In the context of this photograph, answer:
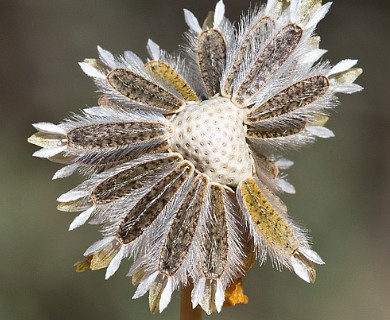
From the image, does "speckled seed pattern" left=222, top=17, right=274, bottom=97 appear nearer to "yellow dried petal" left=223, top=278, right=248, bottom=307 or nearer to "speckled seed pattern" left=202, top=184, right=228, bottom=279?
"speckled seed pattern" left=202, top=184, right=228, bottom=279

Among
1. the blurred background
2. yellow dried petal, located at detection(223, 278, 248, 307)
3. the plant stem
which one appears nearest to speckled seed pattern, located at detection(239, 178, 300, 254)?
yellow dried petal, located at detection(223, 278, 248, 307)

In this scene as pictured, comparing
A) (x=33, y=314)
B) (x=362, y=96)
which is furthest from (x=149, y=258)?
(x=362, y=96)

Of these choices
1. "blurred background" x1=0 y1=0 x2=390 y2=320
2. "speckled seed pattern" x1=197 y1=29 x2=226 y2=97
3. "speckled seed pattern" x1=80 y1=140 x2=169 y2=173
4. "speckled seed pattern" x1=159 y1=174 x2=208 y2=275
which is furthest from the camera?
"blurred background" x1=0 y1=0 x2=390 y2=320

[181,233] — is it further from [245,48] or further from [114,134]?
[245,48]

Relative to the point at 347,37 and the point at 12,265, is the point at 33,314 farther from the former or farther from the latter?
the point at 347,37

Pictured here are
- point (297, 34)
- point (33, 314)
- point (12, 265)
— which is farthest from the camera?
point (12, 265)

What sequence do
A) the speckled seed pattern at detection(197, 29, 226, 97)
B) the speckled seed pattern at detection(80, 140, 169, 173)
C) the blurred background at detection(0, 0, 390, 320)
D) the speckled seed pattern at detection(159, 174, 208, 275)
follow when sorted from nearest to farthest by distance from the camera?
1. the speckled seed pattern at detection(159, 174, 208, 275)
2. the speckled seed pattern at detection(80, 140, 169, 173)
3. the speckled seed pattern at detection(197, 29, 226, 97)
4. the blurred background at detection(0, 0, 390, 320)
